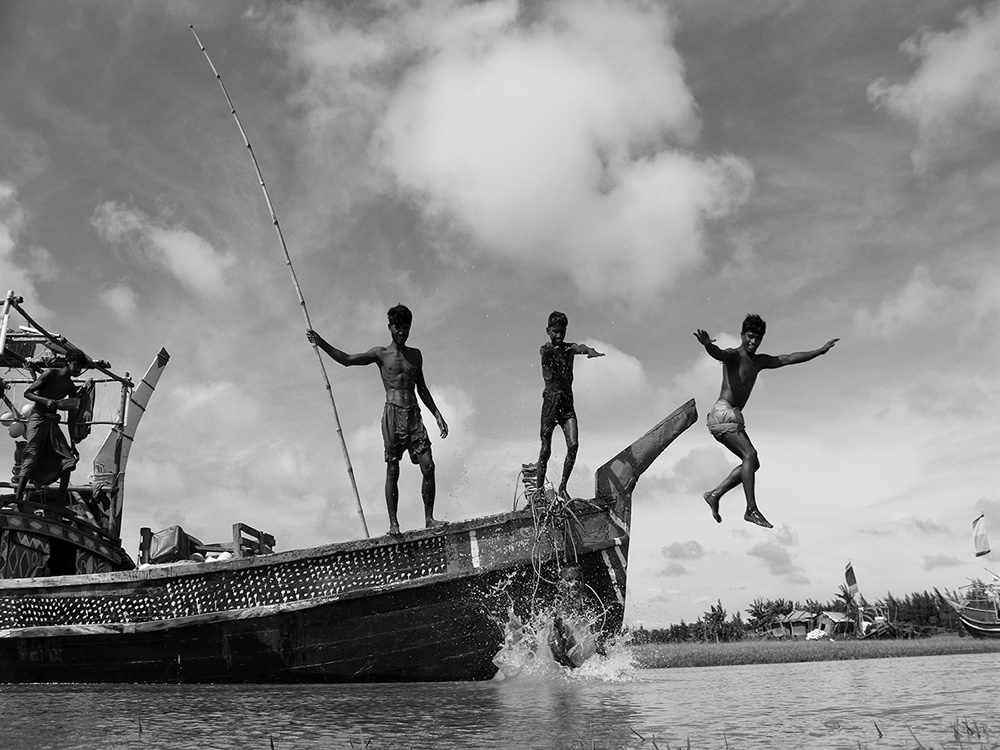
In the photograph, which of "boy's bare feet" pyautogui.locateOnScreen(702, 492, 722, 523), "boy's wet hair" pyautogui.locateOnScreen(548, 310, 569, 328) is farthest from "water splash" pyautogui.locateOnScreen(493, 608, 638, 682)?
"boy's wet hair" pyautogui.locateOnScreen(548, 310, 569, 328)

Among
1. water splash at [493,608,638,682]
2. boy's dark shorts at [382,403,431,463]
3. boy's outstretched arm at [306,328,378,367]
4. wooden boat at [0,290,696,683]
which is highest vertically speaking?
boy's outstretched arm at [306,328,378,367]

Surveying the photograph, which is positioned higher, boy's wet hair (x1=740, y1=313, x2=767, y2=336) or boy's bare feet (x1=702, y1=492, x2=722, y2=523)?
boy's wet hair (x1=740, y1=313, x2=767, y2=336)

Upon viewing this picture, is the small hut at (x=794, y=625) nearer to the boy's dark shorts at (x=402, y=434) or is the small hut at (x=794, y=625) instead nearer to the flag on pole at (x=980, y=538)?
the flag on pole at (x=980, y=538)

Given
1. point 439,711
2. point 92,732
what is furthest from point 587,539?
point 92,732

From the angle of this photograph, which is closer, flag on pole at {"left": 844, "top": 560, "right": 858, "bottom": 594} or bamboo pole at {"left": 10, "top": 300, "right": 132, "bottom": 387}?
bamboo pole at {"left": 10, "top": 300, "right": 132, "bottom": 387}

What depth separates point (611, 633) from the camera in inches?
303

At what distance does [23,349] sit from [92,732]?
9566 millimetres

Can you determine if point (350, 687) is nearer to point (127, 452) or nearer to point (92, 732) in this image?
point (92, 732)

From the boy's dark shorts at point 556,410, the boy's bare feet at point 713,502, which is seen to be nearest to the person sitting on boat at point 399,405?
the boy's dark shorts at point 556,410

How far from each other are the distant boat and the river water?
3053 centimetres

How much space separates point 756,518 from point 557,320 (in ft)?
8.10

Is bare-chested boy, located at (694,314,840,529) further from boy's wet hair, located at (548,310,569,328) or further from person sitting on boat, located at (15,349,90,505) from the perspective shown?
person sitting on boat, located at (15,349,90,505)

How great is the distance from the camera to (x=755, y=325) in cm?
728

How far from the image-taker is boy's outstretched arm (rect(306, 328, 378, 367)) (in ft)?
25.4
